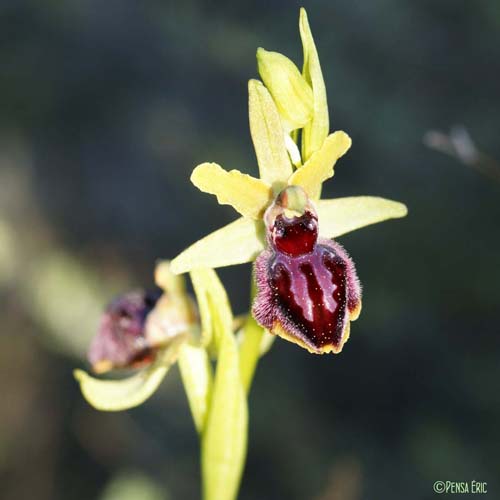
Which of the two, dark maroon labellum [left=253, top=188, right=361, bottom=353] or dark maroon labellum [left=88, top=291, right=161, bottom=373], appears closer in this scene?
dark maroon labellum [left=253, top=188, right=361, bottom=353]

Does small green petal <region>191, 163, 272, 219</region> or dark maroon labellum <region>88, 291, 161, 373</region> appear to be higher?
small green petal <region>191, 163, 272, 219</region>

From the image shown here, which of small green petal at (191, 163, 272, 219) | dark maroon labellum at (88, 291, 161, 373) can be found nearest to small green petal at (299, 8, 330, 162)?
small green petal at (191, 163, 272, 219)

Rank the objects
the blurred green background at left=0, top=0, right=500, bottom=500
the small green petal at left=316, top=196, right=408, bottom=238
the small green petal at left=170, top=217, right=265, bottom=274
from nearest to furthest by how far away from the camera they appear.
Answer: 1. the small green petal at left=170, top=217, right=265, bottom=274
2. the small green petal at left=316, top=196, right=408, bottom=238
3. the blurred green background at left=0, top=0, right=500, bottom=500

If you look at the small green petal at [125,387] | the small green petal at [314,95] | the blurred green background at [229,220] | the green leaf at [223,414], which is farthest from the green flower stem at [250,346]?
the blurred green background at [229,220]

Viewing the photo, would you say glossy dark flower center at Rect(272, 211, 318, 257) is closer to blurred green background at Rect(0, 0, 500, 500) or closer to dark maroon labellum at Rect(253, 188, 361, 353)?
dark maroon labellum at Rect(253, 188, 361, 353)

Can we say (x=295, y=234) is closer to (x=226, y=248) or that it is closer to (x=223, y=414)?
(x=226, y=248)

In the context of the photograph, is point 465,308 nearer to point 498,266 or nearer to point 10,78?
point 498,266

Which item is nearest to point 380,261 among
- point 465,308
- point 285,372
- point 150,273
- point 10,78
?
point 465,308

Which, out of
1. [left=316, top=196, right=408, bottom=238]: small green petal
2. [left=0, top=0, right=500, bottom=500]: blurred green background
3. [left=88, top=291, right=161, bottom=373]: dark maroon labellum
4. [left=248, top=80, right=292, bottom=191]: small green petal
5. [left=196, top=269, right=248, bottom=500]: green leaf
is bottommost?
[left=196, top=269, right=248, bottom=500]: green leaf
